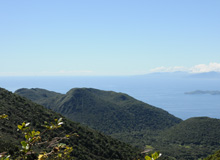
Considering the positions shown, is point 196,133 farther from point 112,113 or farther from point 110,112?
point 110,112

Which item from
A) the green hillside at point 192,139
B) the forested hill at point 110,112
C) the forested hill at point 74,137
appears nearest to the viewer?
the forested hill at point 74,137

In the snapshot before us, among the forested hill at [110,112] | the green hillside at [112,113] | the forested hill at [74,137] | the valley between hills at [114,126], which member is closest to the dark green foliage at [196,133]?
the valley between hills at [114,126]

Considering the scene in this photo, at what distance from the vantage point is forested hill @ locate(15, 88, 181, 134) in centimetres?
15438

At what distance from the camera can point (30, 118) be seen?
54.7 meters

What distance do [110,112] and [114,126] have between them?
635 inches

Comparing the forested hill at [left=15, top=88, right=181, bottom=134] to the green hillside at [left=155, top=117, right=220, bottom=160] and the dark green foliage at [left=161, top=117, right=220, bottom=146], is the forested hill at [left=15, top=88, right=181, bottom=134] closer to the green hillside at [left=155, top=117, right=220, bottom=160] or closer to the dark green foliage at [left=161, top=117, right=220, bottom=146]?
the dark green foliage at [left=161, top=117, right=220, bottom=146]

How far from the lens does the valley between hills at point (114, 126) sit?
5384 cm

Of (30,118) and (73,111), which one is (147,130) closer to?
(73,111)

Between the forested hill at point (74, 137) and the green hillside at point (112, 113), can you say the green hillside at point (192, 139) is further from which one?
the forested hill at point (74, 137)

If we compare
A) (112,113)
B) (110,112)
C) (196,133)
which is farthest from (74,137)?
(112,113)

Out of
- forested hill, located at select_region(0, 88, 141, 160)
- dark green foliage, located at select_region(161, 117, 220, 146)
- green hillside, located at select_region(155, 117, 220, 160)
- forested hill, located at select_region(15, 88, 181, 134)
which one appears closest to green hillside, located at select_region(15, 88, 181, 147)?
forested hill, located at select_region(15, 88, 181, 134)

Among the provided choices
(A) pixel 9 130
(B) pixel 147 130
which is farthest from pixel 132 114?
(A) pixel 9 130

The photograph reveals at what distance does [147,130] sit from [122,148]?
307 feet

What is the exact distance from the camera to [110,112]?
166 meters
